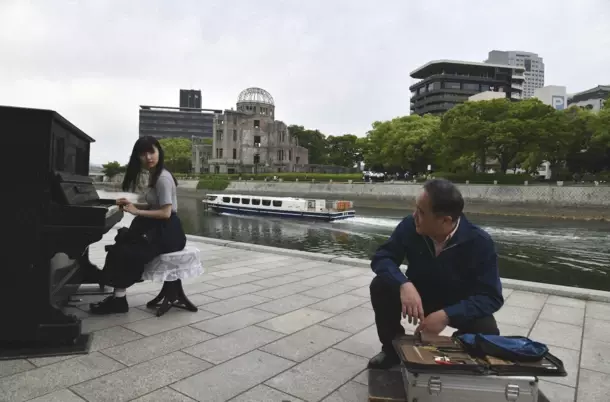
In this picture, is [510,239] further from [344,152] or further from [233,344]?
[344,152]

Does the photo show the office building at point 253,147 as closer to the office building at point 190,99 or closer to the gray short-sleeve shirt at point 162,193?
the gray short-sleeve shirt at point 162,193

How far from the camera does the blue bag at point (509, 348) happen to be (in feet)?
7.22

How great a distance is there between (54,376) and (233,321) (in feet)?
6.07

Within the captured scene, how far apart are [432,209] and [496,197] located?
40544mm

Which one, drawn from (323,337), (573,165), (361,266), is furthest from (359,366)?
(573,165)

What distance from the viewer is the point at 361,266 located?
8133 millimetres

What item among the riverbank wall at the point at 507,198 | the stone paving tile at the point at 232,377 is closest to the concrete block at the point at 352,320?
the stone paving tile at the point at 232,377

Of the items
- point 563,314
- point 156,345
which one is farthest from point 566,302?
point 156,345

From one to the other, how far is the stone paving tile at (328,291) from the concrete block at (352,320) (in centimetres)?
76

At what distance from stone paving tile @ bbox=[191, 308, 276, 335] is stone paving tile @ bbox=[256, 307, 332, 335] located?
0.48 feet

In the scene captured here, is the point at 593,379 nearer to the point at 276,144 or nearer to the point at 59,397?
the point at 59,397

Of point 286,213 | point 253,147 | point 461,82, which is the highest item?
point 461,82

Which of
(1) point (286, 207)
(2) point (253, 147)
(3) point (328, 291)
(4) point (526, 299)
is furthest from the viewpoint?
(2) point (253, 147)

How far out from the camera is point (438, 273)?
9.21 ft
